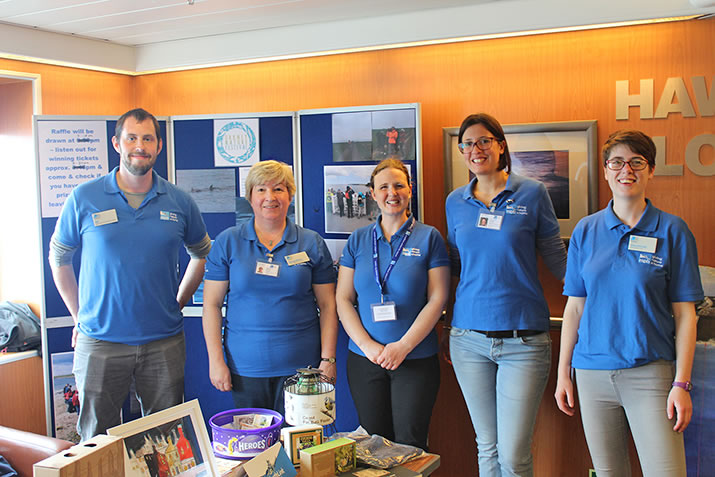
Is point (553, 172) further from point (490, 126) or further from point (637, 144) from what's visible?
point (637, 144)

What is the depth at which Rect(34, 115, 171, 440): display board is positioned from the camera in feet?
12.5

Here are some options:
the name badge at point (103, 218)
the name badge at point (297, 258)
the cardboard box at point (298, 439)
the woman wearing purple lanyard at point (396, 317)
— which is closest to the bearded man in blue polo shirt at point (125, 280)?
the name badge at point (103, 218)

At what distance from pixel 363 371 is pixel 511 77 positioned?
74.3 inches

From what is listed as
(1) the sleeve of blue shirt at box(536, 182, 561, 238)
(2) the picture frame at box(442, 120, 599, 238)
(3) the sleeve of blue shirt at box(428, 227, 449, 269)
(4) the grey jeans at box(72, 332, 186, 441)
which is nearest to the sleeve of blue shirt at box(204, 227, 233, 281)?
(4) the grey jeans at box(72, 332, 186, 441)

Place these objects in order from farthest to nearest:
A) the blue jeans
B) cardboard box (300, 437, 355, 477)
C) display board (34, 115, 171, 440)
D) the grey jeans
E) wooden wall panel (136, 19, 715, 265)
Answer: display board (34, 115, 171, 440)
wooden wall panel (136, 19, 715, 265)
the grey jeans
the blue jeans
cardboard box (300, 437, 355, 477)

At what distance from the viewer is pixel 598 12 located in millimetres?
3191

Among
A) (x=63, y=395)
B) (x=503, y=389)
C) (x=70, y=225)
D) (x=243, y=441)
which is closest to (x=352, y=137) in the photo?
(x=70, y=225)

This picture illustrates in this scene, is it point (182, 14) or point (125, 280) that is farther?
point (182, 14)

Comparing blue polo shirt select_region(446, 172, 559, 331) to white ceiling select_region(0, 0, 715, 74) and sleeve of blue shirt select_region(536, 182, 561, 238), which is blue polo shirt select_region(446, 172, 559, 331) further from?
white ceiling select_region(0, 0, 715, 74)

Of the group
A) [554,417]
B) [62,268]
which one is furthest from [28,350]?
[554,417]

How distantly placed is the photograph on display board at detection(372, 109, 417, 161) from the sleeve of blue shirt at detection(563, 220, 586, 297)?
1.28 m

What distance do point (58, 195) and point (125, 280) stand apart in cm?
139

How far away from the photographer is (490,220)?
2.69 m

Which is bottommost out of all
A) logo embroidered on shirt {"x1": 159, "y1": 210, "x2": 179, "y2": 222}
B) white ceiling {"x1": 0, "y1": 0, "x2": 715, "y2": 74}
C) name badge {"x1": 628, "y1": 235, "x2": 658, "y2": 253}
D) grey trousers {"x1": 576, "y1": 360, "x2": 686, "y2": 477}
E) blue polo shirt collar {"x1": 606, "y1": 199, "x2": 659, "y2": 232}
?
grey trousers {"x1": 576, "y1": 360, "x2": 686, "y2": 477}
